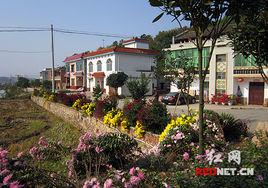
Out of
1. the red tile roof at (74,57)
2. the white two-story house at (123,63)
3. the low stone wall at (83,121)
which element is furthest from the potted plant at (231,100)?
the red tile roof at (74,57)

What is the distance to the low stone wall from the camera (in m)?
10.5

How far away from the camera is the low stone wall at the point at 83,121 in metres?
10.5

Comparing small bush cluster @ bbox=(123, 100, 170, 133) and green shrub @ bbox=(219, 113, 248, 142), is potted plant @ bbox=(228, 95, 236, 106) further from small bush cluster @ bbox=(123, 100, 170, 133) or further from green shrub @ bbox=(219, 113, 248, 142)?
small bush cluster @ bbox=(123, 100, 170, 133)

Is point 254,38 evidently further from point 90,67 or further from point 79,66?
point 79,66

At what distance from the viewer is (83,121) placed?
18641 millimetres

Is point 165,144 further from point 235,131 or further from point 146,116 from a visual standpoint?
point 235,131

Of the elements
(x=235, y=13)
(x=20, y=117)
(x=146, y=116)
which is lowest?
(x=20, y=117)

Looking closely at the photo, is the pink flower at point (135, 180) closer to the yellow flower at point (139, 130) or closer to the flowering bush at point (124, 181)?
the flowering bush at point (124, 181)

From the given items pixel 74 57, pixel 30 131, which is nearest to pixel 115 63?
pixel 74 57

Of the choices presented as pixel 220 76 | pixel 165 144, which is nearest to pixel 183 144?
pixel 165 144

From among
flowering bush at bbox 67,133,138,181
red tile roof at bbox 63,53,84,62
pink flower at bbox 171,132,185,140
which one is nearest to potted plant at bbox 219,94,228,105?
pink flower at bbox 171,132,185,140

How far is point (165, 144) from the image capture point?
7129mm

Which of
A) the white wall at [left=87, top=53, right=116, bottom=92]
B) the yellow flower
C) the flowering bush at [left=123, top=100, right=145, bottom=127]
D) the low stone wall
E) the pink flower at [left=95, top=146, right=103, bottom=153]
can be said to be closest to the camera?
the pink flower at [left=95, top=146, right=103, bottom=153]

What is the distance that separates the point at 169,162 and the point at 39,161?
115 inches
